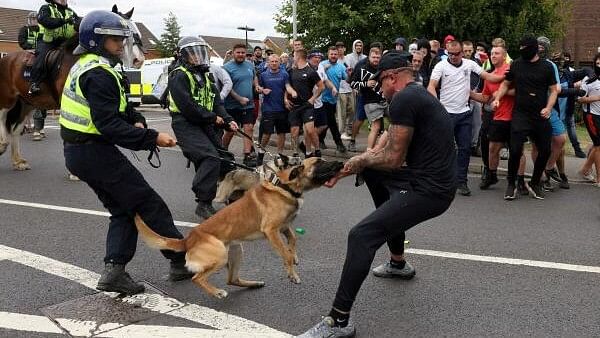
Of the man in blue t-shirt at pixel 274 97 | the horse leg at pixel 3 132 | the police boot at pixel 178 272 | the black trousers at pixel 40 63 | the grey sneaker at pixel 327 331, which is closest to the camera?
the grey sneaker at pixel 327 331

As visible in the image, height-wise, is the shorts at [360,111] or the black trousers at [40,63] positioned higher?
the black trousers at [40,63]

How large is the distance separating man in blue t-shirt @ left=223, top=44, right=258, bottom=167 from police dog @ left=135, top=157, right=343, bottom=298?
5499mm

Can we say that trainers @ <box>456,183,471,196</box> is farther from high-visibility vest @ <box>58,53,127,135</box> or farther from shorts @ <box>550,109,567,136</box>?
high-visibility vest @ <box>58,53,127,135</box>

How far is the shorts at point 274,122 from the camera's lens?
10828mm

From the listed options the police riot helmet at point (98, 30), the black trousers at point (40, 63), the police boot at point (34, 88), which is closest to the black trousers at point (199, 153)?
the police riot helmet at point (98, 30)

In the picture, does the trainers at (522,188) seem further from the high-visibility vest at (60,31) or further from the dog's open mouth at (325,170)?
the high-visibility vest at (60,31)

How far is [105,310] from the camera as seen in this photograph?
425 cm

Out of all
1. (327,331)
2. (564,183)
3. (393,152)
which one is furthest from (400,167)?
(564,183)

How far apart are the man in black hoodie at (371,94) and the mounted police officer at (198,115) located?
11.5ft

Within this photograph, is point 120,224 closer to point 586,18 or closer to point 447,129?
point 447,129

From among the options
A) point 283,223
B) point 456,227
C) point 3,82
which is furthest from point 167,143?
point 3,82

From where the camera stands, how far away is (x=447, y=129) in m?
4.04

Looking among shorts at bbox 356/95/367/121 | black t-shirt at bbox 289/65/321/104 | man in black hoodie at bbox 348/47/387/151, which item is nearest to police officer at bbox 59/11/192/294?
man in black hoodie at bbox 348/47/387/151

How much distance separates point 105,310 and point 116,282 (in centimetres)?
25
